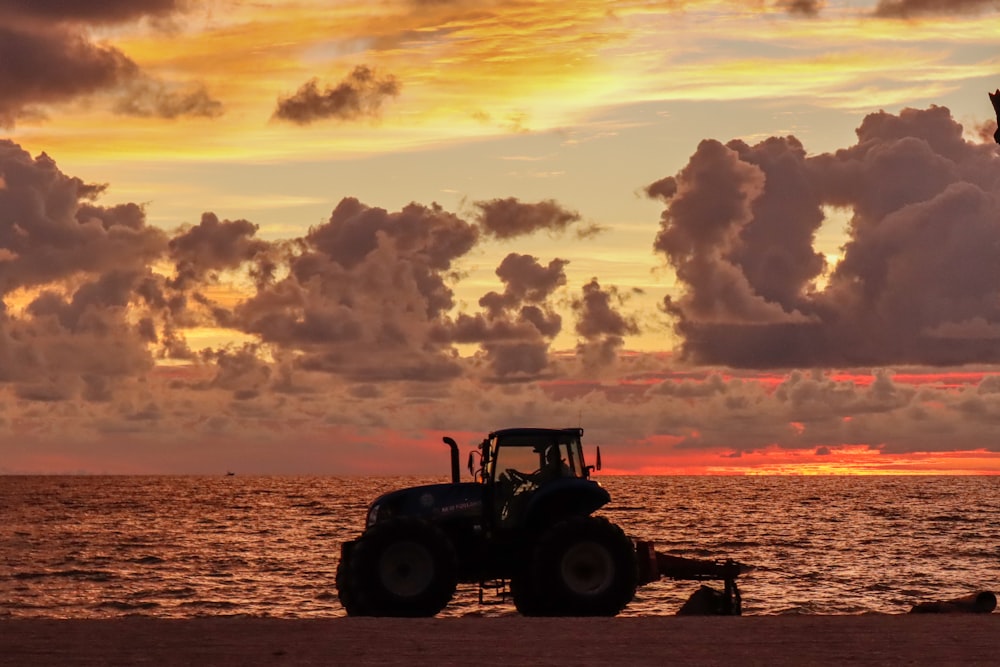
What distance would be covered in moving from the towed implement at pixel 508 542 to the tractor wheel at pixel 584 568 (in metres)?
0.02

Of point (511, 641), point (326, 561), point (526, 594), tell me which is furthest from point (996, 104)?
point (326, 561)

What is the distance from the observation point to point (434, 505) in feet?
71.4

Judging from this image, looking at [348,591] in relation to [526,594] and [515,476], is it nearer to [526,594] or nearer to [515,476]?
[526,594]

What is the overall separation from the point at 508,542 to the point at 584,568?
4.41ft

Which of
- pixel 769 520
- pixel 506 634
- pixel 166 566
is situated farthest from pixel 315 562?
pixel 769 520

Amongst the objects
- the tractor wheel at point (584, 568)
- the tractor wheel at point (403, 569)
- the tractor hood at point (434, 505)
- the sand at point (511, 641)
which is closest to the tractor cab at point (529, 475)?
the tractor hood at point (434, 505)

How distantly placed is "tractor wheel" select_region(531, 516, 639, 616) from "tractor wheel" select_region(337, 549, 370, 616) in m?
2.73

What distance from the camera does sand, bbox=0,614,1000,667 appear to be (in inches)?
621

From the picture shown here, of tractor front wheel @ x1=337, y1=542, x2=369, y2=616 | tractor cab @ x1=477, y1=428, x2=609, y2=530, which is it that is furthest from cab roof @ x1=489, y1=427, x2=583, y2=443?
tractor front wheel @ x1=337, y1=542, x2=369, y2=616

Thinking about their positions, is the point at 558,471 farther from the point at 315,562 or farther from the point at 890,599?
the point at 315,562

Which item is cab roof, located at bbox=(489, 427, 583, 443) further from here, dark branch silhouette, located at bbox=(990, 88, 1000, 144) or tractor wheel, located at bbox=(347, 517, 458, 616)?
dark branch silhouette, located at bbox=(990, 88, 1000, 144)

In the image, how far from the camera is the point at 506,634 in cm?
1761

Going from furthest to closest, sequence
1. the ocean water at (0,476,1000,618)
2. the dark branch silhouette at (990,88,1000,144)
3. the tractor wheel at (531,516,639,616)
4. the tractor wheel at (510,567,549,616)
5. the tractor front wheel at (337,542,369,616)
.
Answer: the ocean water at (0,476,1000,618), the tractor front wheel at (337,542,369,616), the tractor wheel at (510,567,549,616), the tractor wheel at (531,516,639,616), the dark branch silhouette at (990,88,1000,144)

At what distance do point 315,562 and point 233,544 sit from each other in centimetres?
1442
